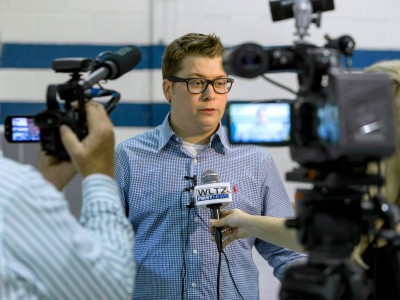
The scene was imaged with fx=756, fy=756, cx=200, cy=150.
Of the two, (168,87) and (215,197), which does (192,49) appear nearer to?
(168,87)

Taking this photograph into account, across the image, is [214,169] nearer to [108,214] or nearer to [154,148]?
[154,148]

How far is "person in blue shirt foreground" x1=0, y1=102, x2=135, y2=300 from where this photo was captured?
142cm

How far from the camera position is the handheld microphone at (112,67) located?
1704 mm

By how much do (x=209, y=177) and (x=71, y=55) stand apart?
67.9 inches

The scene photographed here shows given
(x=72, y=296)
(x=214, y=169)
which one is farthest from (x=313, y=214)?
(x=214, y=169)

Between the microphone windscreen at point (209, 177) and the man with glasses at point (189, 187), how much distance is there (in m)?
0.15

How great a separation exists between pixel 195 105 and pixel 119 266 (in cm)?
118

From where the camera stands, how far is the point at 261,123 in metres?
1.75

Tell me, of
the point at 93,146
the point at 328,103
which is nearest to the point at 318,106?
the point at 328,103

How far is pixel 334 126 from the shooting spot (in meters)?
1.41

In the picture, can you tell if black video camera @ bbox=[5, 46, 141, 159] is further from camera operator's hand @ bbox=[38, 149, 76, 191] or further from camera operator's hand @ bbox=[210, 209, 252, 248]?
camera operator's hand @ bbox=[210, 209, 252, 248]

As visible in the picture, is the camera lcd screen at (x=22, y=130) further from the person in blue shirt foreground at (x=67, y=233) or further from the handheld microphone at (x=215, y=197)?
the handheld microphone at (x=215, y=197)

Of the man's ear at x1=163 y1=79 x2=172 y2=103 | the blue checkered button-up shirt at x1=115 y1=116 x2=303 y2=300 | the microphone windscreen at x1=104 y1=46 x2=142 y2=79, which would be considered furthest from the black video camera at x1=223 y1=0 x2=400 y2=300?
the man's ear at x1=163 y1=79 x2=172 y2=103

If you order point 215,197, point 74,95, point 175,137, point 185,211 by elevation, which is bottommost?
point 185,211
